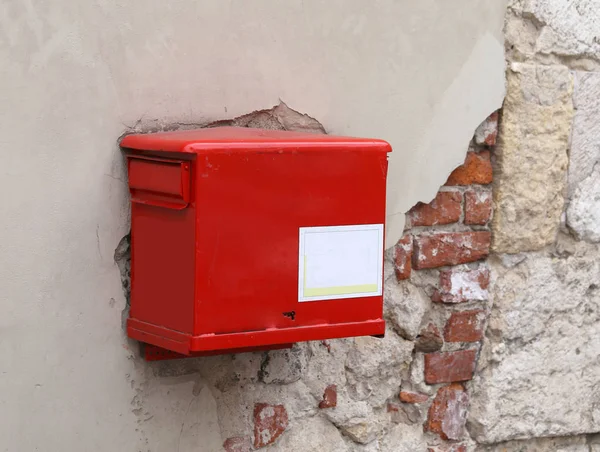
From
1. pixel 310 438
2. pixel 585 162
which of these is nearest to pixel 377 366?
pixel 310 438

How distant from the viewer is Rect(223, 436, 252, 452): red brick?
1936 millimetres

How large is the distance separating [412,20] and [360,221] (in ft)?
1.89

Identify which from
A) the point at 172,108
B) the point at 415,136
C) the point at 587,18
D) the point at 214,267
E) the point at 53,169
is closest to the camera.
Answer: the point at 214,267

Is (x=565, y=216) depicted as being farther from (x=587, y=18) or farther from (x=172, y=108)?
(x=172, y=108)

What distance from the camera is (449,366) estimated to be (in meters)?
2.20

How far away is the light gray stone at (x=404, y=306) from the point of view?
2.12m

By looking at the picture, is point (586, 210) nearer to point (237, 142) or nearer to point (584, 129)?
point (584, 129)

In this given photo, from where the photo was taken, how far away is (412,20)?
2.05 meters

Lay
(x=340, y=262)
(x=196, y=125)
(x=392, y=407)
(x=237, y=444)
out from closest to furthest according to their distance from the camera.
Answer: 1. (x=340, y=262)
2. (x=196, y=125)
3. (x=237, y=444)
4. (x=392, y=407)

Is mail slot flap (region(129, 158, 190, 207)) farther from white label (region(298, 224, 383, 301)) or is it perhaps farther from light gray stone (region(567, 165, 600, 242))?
light gray stone (region(567, 165, 600, 242))

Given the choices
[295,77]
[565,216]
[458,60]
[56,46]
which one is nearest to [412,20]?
[458,60]

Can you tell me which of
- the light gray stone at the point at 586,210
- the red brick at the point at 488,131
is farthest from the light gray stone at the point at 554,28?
the light gray stone at the point at 586,210

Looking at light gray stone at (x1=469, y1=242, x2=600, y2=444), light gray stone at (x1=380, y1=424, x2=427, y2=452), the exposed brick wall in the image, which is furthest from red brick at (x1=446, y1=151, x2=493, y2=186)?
light gray stone at (x1=380, y1=424, x2=427, y2=452)

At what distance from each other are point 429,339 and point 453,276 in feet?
0.51
